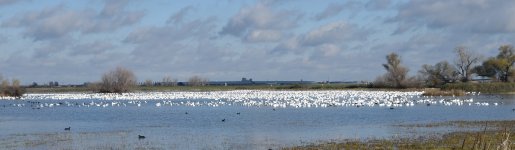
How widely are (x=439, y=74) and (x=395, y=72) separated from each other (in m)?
7.15

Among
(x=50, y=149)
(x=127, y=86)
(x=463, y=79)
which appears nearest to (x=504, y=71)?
(x=463, y=79)

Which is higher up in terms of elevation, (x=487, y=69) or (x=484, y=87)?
(x=487, y=69)

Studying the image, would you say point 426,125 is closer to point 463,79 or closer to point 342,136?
point 342,136

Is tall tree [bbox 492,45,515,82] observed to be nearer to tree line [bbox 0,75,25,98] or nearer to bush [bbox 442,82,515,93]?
bush [bbox 442,82,515,93]

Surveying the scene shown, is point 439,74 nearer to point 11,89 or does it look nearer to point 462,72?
point 462,72

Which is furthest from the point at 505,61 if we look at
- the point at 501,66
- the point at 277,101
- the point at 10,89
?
the point at 10,89

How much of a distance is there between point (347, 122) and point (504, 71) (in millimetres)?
78372

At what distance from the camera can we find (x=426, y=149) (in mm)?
20031

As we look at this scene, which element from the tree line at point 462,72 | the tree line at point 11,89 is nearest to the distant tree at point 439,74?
the tree line at point 462,72

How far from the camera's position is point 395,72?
4422 inches

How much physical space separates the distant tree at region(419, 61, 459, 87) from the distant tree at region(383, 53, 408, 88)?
9.87 feet

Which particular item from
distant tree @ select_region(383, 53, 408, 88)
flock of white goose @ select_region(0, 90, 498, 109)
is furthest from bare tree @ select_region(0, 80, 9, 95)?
distant tree @ select_region(383, 53, 408, 88)

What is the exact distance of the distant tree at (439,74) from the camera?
106m

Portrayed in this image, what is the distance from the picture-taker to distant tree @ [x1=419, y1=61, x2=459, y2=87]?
106 meters
